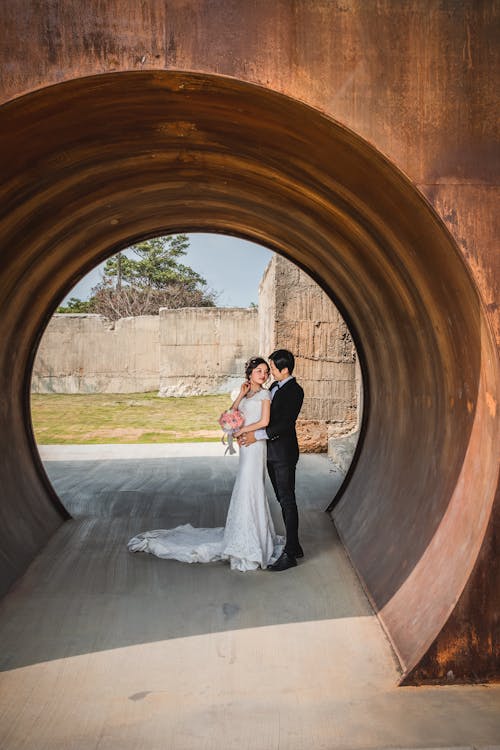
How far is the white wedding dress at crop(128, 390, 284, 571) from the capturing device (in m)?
5.61

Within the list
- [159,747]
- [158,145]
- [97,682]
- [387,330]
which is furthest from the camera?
[387,330]

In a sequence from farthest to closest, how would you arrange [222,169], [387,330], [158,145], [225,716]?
[387,330] < [222,169] < [158,145] < [225,716]

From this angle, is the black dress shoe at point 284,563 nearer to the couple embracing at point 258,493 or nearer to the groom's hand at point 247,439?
the couple embracing at point 258,493

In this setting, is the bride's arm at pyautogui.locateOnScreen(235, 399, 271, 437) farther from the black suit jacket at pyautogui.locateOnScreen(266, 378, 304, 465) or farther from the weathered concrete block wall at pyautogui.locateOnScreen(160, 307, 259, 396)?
the weathered concrete block wall at pyautogui.locateOnScreen(160, 307, 259, 396)

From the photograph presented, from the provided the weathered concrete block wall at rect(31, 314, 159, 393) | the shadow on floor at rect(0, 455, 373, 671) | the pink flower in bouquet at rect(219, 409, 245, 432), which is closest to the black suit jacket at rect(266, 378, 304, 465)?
the pink flower in bouquet at rect(219, 409, 245, 432)

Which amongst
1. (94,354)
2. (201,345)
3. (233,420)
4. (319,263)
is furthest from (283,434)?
(94,354)

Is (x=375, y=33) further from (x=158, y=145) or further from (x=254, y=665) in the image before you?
(x=254, y=665)

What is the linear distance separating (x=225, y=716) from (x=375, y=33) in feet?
11.3

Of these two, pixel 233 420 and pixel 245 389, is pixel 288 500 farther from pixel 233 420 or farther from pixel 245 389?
pixel 245 389

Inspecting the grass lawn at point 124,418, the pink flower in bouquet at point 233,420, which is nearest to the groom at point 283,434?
the pink flower in bouquet at point 233,420

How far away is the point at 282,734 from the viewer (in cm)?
309

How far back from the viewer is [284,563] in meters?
5.57

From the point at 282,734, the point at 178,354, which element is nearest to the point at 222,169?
the point at 282,734

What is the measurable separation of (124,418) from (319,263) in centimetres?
1246
